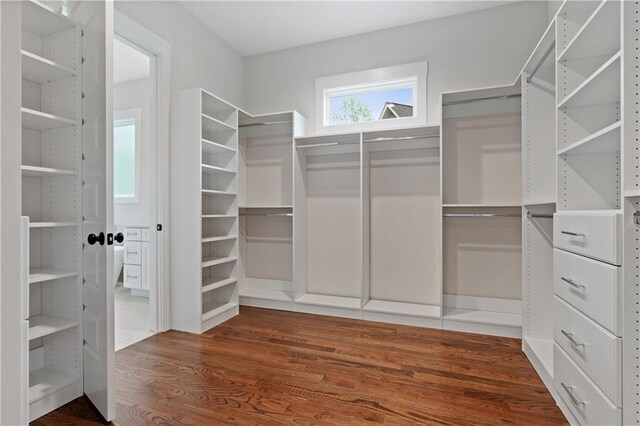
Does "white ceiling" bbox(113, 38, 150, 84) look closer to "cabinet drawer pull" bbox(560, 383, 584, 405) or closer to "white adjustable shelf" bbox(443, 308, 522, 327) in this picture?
"white adjustable shelf" bbox(443, 308, 522, 327)

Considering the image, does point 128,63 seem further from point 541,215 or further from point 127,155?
point 541,215

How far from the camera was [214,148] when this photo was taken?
3145 millimetres

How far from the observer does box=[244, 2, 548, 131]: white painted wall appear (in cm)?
296

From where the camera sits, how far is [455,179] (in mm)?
3098

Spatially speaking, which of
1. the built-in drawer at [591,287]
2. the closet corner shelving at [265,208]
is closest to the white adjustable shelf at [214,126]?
the closet corner shelving at [265,208]

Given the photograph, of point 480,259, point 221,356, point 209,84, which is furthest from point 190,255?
point 480,259

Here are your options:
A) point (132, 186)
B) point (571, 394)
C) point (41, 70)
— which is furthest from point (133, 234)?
point (571, 394)

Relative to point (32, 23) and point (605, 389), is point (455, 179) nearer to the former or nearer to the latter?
point (605, 389)

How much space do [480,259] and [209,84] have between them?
311 cm

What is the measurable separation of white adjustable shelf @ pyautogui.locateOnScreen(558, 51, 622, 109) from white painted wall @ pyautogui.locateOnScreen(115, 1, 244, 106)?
114 inches

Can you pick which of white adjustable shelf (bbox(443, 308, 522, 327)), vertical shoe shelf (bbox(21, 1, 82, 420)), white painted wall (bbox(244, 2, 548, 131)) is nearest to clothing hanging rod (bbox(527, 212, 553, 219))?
white adjustable shelf (bbox(443, 308, 522, 327))

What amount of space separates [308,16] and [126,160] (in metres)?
3.20

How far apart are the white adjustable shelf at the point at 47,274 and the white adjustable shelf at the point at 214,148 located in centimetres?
146

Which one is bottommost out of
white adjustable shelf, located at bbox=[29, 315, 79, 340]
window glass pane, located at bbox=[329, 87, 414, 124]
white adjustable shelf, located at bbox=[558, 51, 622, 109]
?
white adjustable shelf, located at bbox=[29, 315, 79, 340]
